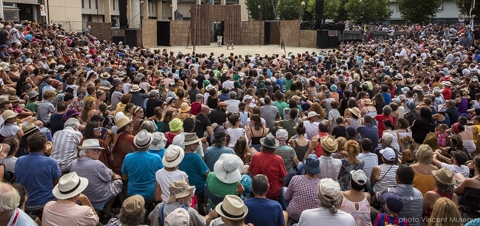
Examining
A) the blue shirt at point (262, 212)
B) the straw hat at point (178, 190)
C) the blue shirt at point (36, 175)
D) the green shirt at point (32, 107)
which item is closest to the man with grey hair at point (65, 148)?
the blue shirt at point (36, 175)

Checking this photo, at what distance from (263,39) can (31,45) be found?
2204 cm

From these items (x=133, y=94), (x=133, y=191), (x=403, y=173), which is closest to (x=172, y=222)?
(x=133, y=191)

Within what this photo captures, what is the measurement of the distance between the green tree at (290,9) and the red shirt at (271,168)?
5213 centimetres

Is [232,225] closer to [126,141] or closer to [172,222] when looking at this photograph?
[172,222]

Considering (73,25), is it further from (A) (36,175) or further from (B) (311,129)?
(A) (36,175)

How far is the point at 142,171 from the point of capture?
5.09 meters

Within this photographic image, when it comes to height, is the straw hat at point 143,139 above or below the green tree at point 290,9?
below

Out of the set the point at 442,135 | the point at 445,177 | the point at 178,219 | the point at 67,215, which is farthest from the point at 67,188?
the point at 442,135

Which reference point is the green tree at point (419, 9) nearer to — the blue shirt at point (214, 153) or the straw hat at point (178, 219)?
the blue shirt at point (214, 153)

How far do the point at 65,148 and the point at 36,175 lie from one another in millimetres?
855

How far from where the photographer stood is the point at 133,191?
5.15 metres

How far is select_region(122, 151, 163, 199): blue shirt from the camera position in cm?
510

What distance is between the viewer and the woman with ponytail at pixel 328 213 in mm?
3688

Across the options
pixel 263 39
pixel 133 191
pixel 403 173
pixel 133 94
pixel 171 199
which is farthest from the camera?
pixel 263 39
